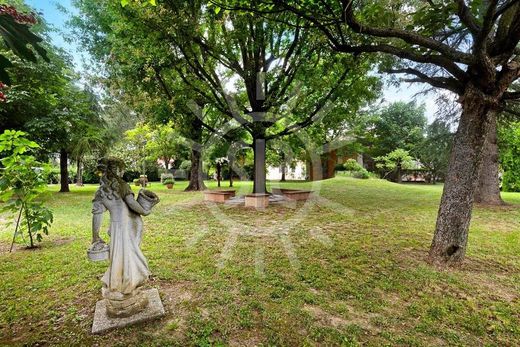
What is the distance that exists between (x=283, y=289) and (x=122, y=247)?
6.21ft

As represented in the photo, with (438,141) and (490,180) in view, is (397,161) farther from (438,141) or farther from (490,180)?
(490,180)

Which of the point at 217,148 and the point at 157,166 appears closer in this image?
the point at 217,148

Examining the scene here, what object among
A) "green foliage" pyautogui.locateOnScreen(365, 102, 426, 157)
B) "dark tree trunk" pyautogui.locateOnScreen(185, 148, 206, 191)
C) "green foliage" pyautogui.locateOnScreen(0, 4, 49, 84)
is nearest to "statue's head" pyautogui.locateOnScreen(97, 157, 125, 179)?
"green foliage" pyautogui.locateOnScreen(0, 4, 49, 84)

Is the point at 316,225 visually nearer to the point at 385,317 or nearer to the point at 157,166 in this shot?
the point at 385,317

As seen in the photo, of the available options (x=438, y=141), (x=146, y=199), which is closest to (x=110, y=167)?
(x=146, y=199)

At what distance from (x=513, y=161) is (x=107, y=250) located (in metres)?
23.2

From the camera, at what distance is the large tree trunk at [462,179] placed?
3.66m

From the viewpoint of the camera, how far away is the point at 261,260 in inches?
162

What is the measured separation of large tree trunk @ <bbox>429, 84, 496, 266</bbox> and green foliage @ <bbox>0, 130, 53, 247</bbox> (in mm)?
6347

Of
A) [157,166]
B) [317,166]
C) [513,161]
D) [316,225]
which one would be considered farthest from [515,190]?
[157,166]

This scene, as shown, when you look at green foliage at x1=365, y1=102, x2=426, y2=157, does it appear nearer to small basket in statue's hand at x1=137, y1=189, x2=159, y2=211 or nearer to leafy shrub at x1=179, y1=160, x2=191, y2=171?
leafy shrub at x1=179, y1=160, x2=191, y2=171

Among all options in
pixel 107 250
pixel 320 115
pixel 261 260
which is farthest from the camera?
pixel 320 115

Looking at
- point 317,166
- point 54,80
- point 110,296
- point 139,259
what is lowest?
point 110,296

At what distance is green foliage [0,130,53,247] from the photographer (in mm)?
3996
